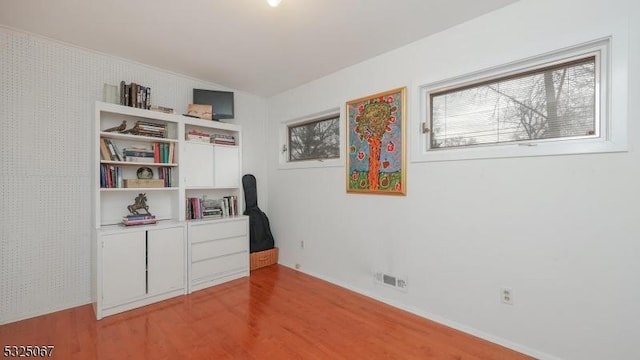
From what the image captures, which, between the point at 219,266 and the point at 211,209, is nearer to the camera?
the point at 219,266

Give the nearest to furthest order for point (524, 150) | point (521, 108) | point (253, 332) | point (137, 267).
→ 1. point (524, 150)
2. point (521, 108)
3. point (253, 332)
4. point (137, 267)

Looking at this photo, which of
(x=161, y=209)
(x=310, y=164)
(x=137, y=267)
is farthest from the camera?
(x=310, y=164)

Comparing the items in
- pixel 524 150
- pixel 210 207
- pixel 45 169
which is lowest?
pixel 210 207

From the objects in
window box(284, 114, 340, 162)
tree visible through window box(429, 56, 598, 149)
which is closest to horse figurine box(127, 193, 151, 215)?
window box(284, 114, 340, 162)

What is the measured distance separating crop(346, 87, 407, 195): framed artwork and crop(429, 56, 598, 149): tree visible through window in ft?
1.02

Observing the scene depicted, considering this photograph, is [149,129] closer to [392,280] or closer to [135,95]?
[135,95]

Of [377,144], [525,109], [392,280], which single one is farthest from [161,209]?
[525,109]

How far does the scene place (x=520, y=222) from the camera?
187cm

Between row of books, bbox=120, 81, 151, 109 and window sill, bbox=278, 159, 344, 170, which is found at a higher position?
row of books, bbox=120, 81, 151, 109

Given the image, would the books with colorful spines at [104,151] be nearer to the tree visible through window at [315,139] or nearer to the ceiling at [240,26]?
the ceiling at [240,26]

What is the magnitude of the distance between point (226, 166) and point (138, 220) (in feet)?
3.67

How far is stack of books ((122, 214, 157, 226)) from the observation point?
2.59m

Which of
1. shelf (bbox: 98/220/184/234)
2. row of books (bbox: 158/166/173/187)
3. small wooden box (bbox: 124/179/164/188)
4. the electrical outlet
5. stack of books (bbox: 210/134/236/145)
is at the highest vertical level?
stack of books (bbox: 210/134/236/145)

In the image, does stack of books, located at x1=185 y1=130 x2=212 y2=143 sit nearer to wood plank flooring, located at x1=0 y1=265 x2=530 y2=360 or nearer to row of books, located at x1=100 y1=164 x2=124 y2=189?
Result: row of books, located at x1=100 y1=164 x2=124 y2=189
